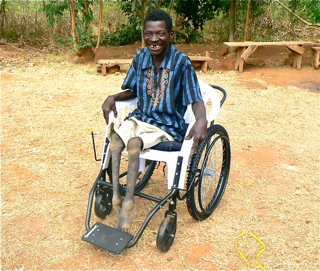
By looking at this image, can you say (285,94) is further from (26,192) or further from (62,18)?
(62,18)

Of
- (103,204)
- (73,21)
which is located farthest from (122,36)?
(103,204)

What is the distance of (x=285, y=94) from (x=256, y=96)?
0.50 metres

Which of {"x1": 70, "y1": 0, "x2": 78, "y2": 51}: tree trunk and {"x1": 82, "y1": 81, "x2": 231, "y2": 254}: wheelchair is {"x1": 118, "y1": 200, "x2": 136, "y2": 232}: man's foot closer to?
{"x1": 82, "y1": 81, "x2": 231, "y2": 254}: wheelchair

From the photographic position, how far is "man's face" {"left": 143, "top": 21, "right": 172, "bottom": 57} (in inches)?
94.9

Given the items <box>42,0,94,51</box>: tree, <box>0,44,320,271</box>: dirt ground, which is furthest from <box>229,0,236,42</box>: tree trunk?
<box>42,0,94,51</box>: tree

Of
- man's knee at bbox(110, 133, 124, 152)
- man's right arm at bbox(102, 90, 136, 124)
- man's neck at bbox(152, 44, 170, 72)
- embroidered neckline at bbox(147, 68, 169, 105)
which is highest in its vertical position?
man's neck at bbox(152, 44, 170, 72)

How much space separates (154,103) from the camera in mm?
2582

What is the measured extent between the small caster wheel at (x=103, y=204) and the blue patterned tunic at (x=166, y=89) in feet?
1.92

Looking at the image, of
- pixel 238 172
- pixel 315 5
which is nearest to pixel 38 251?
pixel 238 172

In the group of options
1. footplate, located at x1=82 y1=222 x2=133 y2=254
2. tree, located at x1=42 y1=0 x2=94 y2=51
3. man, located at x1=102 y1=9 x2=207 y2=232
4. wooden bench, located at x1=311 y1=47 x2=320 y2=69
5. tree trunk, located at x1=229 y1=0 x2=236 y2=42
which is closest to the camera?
footplate, located at x1=82 y1=222 x2=133 y2=254

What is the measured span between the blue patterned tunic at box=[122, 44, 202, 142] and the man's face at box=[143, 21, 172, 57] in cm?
10

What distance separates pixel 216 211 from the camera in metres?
2.88

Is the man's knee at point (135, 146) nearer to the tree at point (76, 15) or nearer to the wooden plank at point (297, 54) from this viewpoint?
the tree at point (76, 15)

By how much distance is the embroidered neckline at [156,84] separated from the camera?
8.32 ft
